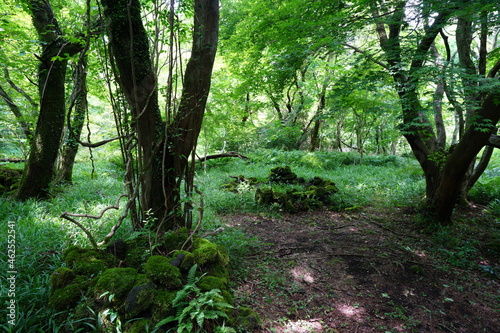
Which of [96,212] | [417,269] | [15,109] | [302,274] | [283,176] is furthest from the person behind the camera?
[283,176]

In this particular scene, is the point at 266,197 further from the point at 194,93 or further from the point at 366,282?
the point at 194,93

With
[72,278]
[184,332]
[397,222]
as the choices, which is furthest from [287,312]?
[397,222]

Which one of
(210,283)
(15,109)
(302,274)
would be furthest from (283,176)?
(15,109)

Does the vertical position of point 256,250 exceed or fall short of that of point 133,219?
it falls short

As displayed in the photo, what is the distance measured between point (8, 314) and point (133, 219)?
1581 millimetres

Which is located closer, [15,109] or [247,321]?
[247,321]

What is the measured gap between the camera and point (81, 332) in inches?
75.2

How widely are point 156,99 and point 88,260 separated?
2.14 meters

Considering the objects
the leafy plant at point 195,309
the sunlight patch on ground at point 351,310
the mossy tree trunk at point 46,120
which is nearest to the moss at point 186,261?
the leafy plant at point 195,309

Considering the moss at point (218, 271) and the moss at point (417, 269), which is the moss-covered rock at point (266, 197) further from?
the moss at point (218, 271)

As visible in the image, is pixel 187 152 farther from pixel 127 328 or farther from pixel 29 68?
pixel 29 68

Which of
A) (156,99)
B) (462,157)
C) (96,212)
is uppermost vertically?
(156,99)

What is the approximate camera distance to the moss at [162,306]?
6.49 ft

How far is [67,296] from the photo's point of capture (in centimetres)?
206
